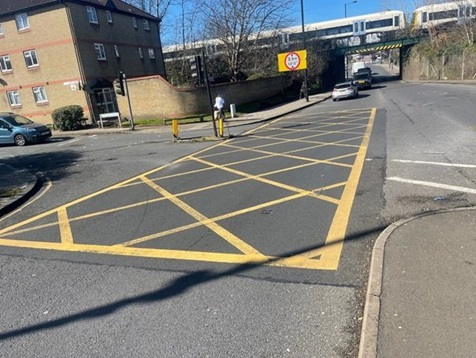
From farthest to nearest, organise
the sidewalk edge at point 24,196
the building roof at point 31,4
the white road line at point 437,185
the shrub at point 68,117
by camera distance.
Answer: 1. the building roof at point 31,4
2. the shrub at point 68,117
3. the sidewalk edge at point 24,196
4. the white road line at point 437,185

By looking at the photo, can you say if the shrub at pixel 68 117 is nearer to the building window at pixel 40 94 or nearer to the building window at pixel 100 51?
the building window at pixel 40 94

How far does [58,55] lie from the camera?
87.8 ft

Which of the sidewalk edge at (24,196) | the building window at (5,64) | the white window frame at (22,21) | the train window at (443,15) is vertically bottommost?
the sidewalk edge at (24,196)

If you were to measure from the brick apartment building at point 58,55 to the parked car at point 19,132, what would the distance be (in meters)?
7.37

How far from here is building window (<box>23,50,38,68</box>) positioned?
27578 mm

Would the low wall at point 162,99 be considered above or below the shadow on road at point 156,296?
above

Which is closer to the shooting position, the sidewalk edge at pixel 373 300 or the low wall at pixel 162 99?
the sidewalk edge at pixel 373 300

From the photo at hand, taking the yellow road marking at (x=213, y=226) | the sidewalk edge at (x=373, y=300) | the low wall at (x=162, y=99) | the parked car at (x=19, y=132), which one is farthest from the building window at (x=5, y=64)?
the sidewalk edge at (x=373, y=300)

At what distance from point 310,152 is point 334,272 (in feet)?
22.6

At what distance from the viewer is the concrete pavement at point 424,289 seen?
2770 millimetres

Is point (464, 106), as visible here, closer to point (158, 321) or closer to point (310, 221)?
point (310, 221)

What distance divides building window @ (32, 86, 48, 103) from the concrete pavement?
98.8 ft

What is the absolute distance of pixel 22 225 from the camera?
264 inches

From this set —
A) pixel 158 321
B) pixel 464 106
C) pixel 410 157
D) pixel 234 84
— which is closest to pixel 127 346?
pixel 158 321
